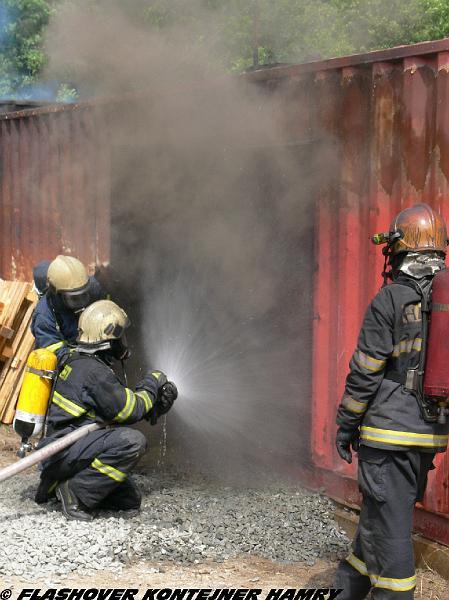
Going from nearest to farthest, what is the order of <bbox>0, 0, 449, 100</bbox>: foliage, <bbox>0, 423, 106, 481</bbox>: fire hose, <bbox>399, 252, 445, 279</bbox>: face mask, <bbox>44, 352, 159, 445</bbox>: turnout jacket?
<bbox>399, 252, 445, 279</bbox>: face mask → <bbox>0, 423, 106, 481</bbox>: fire hose → <bbox>44, 352, 159, 445</bbox>: turnout jacket → <bbox>0, 0, 449, 100</bbox>: foliage

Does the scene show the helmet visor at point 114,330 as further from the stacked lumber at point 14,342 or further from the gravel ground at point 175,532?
the stacked lumber at point 14,342

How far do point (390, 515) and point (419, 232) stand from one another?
1366 millimetres

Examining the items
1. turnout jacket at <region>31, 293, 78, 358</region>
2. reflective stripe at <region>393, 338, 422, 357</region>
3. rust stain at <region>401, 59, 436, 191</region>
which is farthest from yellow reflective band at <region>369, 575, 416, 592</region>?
turnout jacket at <region>31, 293, 78, 358</region>

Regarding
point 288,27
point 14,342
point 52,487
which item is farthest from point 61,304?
point 288,27

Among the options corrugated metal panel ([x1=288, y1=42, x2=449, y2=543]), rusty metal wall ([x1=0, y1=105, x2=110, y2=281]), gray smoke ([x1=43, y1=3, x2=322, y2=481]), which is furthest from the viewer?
rusty metal wall ([x1=0, y1=105, x2=110, y2=281])

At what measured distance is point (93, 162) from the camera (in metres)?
7.80

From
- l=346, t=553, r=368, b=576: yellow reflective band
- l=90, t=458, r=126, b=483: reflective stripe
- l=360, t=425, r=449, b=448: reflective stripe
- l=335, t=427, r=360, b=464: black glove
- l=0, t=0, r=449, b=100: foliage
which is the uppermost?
l=0, t=0, r=449, b=100: foliage

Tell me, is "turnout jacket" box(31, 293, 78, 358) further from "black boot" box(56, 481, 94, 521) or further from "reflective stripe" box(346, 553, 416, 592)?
"reflective stripe" box(346, 553, 416, 592)

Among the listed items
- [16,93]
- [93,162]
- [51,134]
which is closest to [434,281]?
[93,162]

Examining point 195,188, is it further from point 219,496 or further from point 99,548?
point 99,548

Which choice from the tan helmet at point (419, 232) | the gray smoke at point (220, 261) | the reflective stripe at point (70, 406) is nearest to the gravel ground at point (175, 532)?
the gray smoke at point (220, 261)

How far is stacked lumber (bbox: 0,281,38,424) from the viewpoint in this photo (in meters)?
8.32

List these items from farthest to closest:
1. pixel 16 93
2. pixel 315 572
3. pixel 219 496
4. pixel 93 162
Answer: pixel 16 93, pixel 93 162, pixel 219 496, pixel 315 572

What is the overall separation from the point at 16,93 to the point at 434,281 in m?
19.5
